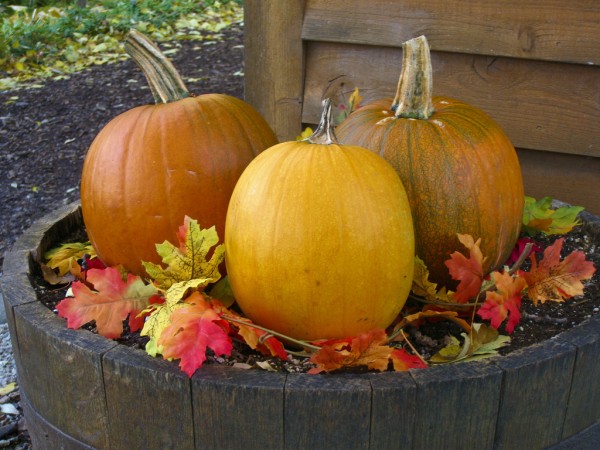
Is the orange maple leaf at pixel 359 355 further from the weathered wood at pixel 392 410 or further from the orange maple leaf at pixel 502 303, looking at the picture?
the orange maple leaf at pixel 502 303

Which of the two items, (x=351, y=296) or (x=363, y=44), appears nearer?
(x=351, y=296)

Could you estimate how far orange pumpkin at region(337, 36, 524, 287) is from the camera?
4.67 feet

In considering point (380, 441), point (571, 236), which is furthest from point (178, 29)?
point (380, 441)

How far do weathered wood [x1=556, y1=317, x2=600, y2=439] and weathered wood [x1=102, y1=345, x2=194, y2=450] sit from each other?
690 mm

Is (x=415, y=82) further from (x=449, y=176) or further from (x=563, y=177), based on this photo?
(x=563, y=177)

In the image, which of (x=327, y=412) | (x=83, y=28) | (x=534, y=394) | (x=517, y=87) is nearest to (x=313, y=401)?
(x=327, y=412)

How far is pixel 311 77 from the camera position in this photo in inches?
103

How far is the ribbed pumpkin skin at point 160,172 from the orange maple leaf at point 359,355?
45cm

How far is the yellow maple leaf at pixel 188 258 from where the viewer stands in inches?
52.2

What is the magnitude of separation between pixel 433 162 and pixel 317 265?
1.20ft

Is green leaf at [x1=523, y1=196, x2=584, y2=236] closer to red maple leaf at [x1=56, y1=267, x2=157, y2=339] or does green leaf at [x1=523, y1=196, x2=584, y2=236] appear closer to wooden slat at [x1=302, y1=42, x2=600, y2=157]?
wooden slat at [x1=302, y1=42, x2=600, y2=157]

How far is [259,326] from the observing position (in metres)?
1.32

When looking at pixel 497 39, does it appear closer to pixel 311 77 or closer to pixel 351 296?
pixel 311 77

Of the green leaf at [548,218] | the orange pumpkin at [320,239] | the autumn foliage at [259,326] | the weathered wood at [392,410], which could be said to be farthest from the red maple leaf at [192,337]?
the green leaf at [548,218]
